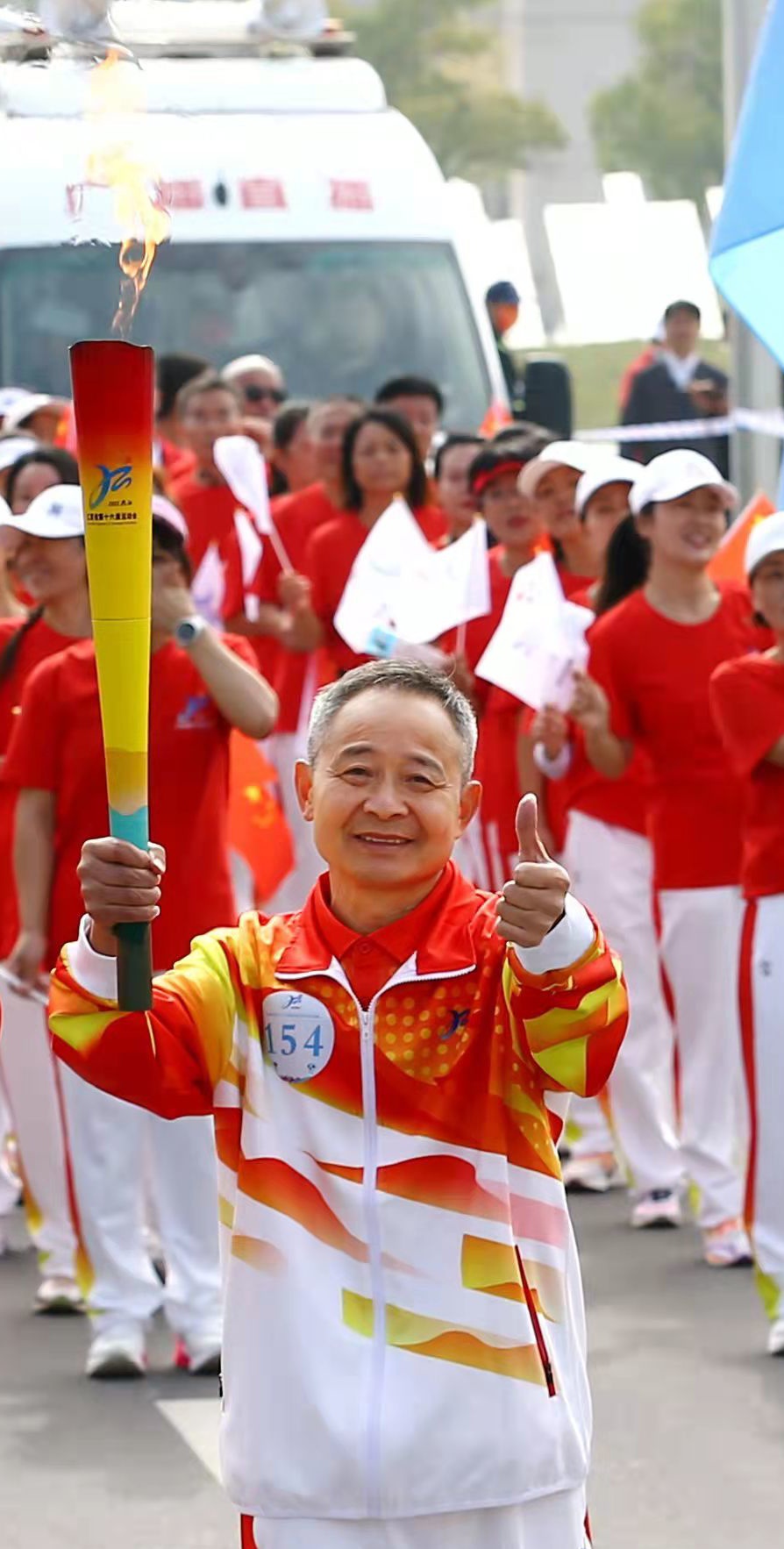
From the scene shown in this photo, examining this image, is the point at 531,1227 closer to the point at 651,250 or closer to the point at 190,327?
the point at 190,327

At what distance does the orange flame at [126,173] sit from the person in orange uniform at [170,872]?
2.67 metres

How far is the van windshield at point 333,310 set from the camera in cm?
1175

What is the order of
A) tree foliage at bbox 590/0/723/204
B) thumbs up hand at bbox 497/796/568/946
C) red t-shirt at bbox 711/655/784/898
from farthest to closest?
tree foliage at bbox 590/0/723/204, red t-shirt at bbox 711/655/784/898, thumbs up hand at bbox 497/796/568/946

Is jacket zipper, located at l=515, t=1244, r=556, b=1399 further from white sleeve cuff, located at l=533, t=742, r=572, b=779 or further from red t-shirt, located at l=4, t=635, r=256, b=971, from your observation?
white sleeve cuff, located at l=533, t=742, r=572, b=779

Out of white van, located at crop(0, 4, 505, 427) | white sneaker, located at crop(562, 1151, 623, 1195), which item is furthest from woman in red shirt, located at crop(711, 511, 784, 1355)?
white van, located at crop(0, 4, 505, 427)

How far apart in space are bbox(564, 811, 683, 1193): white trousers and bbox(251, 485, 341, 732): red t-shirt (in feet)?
5.84

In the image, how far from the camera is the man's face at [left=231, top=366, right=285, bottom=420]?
38.0 feet

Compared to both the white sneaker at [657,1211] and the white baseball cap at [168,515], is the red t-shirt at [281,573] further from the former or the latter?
the white baseball cap at [168,515]

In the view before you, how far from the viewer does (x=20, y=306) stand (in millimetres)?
11477

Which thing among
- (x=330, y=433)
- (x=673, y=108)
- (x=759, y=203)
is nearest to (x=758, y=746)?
(x=759, y=203)

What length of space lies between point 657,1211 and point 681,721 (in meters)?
1.25

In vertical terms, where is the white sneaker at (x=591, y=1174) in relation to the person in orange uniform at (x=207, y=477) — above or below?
below

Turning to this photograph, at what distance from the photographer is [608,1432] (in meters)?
5.68

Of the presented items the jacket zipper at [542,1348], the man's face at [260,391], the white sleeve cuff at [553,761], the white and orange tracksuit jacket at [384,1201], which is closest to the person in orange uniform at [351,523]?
the white sleeve cuff at [553,761]
